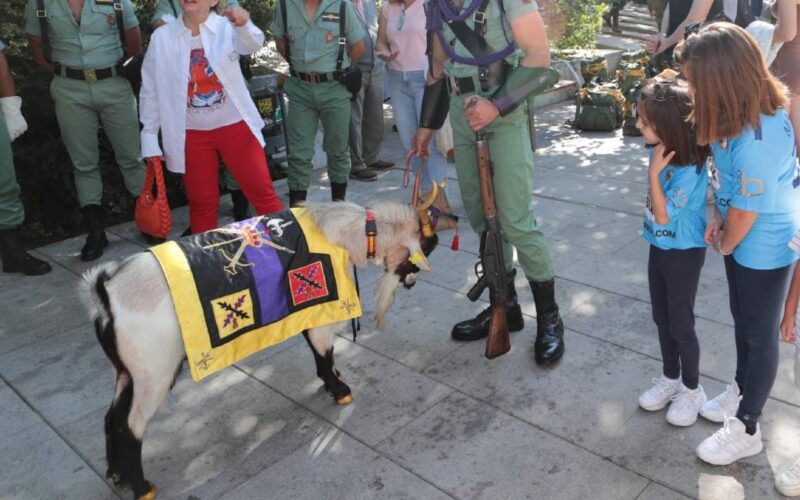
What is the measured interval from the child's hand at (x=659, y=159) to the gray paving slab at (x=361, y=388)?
5.05ft

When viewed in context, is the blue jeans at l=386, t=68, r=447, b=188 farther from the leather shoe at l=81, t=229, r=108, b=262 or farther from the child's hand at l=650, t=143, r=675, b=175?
the child's hand at l=650, t=143, r=675, b=175

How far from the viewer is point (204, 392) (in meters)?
3.85

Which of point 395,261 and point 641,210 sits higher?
point 395,261

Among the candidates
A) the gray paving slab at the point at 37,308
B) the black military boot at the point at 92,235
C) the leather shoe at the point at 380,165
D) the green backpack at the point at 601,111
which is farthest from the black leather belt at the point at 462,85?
the green backpack at the point at 601,111

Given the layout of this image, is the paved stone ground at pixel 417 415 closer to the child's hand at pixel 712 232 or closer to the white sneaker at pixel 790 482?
the white sneaker at pixel 790 482

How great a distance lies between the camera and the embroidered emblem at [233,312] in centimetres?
296

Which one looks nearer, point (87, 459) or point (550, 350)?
point (87, 459)

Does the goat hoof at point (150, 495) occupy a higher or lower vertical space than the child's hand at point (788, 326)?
lower

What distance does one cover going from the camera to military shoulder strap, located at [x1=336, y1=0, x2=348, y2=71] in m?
5.69

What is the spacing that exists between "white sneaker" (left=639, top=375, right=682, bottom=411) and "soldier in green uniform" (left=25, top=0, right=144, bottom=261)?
14.4 feet

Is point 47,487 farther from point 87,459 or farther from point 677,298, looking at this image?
point 677,298

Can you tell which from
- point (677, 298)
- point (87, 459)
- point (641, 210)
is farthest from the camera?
point (641, 210)

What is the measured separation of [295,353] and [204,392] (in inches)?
23.0

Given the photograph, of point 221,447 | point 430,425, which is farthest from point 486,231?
point 221,447
